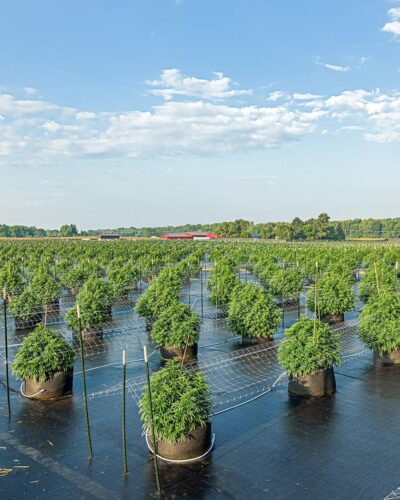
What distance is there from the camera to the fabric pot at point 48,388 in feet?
29.3

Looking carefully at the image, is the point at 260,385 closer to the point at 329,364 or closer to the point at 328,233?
the point at 329,364

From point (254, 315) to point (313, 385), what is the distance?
3.91 m

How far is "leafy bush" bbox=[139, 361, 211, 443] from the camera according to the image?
6520 millimetres

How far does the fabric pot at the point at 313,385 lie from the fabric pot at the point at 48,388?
4499 millimetres

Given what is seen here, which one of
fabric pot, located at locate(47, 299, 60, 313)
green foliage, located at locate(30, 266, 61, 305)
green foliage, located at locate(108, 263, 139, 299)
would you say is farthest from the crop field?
green foliage, located at locate(108, 263, 139, 299)

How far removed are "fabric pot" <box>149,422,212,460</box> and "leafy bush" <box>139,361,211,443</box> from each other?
0.26ft

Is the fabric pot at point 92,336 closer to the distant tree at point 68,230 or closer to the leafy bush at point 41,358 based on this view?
the leafy bush at point 41,358

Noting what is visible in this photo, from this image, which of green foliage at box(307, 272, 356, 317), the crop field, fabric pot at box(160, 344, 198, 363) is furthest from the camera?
green foliage at box(307, 272, 356, 317)

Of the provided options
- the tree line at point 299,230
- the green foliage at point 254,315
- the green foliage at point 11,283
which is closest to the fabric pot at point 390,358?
the green foliage at point 254,315

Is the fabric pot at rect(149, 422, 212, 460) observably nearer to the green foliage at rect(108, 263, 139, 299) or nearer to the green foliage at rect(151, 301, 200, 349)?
the green foliage at rect(151, 301, 200, 349)

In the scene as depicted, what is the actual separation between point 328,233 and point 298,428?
9131 centimetres

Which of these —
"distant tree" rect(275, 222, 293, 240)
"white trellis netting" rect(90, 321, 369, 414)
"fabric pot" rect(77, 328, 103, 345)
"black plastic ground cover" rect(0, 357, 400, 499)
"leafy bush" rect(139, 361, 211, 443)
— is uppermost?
"distant tree" rect(275, 222, 293, 240)

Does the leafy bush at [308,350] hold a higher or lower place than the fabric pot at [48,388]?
higher

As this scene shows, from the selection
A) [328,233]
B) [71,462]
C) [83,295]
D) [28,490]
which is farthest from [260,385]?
[328,233]
